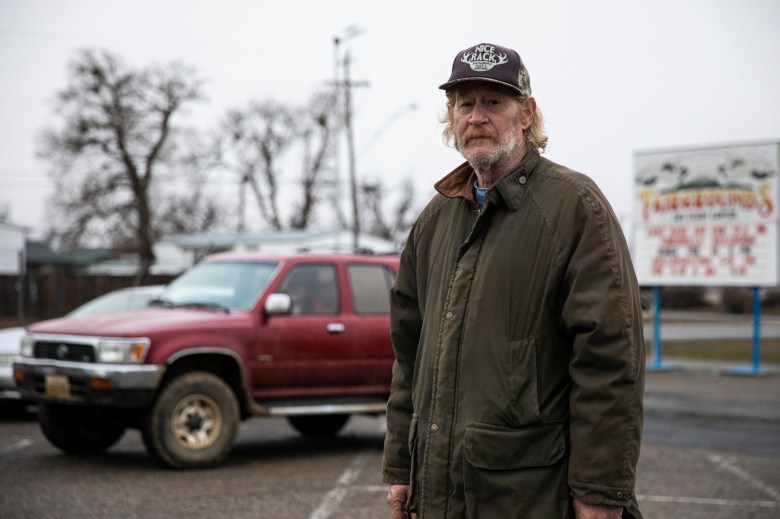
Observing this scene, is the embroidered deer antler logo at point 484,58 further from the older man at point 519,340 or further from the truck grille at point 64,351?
the truck grille at point 64,351

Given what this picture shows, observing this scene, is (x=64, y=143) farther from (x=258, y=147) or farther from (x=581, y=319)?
(x=581, y=319)

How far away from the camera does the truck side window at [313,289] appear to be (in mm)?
9547

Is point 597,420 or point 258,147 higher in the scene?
point 258,147

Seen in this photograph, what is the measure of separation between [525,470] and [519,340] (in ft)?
1.21

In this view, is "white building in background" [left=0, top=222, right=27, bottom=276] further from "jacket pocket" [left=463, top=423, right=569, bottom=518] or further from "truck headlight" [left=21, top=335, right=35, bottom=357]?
"jacket pocket" [left=463, top=423, right=569, bottom=518]

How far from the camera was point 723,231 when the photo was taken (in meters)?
19.7

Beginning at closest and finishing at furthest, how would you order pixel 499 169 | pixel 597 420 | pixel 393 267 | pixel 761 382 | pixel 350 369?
pixel 597 420 < pixel 499 169 < pixel 350 369 < pixel 393 267 < pixel 761 382

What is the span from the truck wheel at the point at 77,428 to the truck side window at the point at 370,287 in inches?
101

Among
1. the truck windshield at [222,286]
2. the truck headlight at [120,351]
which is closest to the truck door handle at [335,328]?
the truck windshield at [222,286]

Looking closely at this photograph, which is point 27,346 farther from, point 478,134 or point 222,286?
point 478,134

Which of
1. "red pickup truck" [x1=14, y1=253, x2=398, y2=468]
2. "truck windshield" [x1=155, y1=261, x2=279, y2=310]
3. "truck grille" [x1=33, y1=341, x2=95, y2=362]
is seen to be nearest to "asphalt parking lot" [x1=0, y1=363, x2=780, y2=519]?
"red pickup truck" [x1=14, y1=253, x2=398, y2=468]

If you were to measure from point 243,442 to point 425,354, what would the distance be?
767 centimetres

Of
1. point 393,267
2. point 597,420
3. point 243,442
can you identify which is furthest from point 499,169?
point 243,442

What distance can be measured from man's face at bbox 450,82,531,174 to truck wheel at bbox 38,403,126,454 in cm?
658
